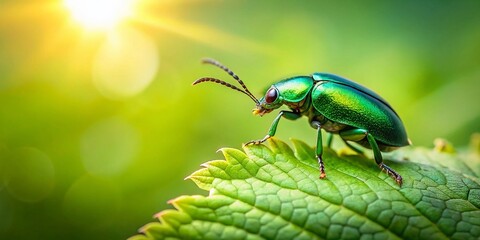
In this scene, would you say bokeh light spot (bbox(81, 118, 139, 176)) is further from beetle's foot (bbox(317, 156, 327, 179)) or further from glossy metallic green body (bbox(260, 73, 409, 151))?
beetle's foot (bbox(317, 156, 327, 179))

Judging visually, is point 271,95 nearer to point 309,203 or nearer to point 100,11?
point 309,203

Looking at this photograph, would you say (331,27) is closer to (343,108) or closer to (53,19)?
(53,19)

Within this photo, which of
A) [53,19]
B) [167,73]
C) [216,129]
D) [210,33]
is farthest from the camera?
[210,33]

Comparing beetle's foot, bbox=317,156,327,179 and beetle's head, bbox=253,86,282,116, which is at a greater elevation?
beetle's head, bbox=253,86,282,116

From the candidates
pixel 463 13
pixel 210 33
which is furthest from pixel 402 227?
pixel 210 33

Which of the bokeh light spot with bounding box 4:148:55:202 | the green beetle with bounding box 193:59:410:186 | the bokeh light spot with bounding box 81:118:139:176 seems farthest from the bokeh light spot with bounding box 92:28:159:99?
the green beetle with bounding box 193:59:410:186

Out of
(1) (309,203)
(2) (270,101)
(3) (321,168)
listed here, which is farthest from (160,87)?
(1) (309,203)
